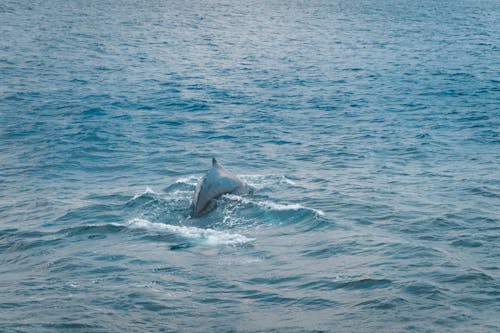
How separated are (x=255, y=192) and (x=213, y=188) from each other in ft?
7.52

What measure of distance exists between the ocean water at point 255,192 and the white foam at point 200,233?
0.08 m

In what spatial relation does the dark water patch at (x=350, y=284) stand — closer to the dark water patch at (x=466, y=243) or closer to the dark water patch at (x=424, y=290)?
the dark water patch at (x=424, y=290)

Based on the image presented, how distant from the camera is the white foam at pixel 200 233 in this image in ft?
77.3

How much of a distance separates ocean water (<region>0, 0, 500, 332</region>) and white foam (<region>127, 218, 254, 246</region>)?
83 millimetres

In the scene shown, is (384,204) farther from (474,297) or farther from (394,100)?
(394,100)

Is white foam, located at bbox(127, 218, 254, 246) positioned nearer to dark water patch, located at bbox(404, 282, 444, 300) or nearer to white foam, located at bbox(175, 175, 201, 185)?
white foam, located at bbox(175, 175, 201, 185)

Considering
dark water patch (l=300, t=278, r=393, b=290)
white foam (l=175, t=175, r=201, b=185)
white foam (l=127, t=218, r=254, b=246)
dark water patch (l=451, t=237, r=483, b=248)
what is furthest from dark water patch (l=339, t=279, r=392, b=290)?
white foam (l=175, t=175, r=201, b=185)

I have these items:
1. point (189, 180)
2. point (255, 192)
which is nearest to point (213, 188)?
point (255, 192)

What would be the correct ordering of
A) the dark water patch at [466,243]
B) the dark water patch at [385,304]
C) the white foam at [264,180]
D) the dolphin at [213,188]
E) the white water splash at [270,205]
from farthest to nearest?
the white foam at [264,180] → the white water splash at [270,205] → the dolphin at [213,188] → the dark water patch at [466,243] → the dark water patch at [385,304]

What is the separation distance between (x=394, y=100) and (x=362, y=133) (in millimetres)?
9050

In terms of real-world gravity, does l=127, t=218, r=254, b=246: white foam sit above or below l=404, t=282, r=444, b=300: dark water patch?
above

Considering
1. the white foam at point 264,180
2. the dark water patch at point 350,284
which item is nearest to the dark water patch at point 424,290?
the dark water patch at point 350,284

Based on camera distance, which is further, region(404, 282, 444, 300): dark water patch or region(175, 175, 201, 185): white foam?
region(175, 175, 201, 185): white foam

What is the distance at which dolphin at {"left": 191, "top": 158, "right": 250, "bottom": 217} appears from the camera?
2617cm
